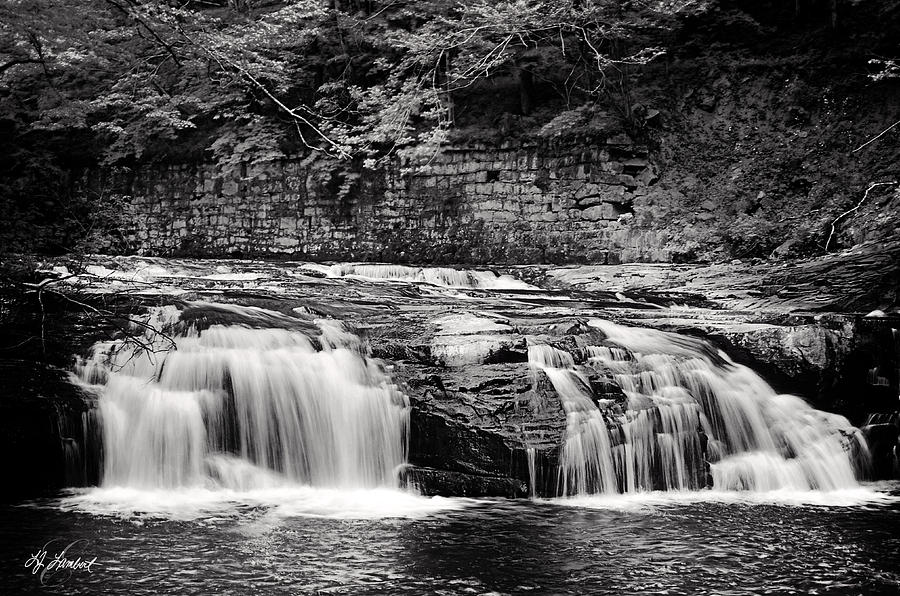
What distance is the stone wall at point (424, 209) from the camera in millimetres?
13414

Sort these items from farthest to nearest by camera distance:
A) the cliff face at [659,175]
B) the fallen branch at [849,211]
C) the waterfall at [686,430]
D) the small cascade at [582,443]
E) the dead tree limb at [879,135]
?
1. the cliff face at [659,175]
2. the dead tree limb at [879,135]
3. the fallen branch at [849,211]
4. the waterfall at [686,430]
5. the small cascade at [582,443]

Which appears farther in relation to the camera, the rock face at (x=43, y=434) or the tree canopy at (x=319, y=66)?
the tree canopy at (x=319, y=66)

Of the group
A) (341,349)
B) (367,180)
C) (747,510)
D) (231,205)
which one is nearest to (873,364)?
(747,510)

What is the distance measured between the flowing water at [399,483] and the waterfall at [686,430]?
0.02 meters

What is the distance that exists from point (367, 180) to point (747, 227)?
746cm

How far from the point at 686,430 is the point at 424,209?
9.59 m

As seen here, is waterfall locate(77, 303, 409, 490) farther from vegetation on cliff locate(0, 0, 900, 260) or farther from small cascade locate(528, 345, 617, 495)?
vegetation on cliff locate(0, 0, 900, 260)

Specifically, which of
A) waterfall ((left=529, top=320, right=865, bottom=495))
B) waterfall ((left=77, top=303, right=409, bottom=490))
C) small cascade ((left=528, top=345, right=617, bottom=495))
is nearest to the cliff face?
waterfall ((left=529, top=320, right=865, bottom=495))

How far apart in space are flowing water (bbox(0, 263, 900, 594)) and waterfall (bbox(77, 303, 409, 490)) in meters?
0.02

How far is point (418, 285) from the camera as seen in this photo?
10.3 m

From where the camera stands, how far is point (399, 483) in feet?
18.7
